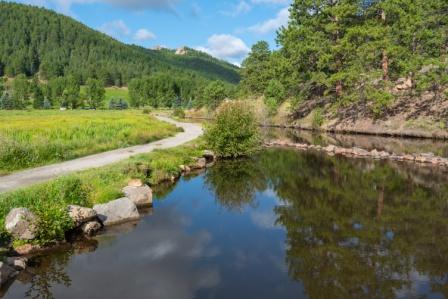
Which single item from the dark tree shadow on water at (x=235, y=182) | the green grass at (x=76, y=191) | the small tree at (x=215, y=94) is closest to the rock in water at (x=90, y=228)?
the green grass at (x=76, y=191)

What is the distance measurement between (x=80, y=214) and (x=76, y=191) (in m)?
2.17

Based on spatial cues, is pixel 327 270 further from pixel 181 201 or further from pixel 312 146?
pixel 312 146

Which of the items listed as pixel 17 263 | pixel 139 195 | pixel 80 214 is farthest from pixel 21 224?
pixel 139 195

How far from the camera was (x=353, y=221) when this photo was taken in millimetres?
21234

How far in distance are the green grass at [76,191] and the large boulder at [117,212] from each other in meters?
0.95

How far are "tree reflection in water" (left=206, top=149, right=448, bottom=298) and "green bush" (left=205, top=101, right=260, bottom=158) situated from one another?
11.1ft

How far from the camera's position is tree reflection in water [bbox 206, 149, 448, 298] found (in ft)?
47.8

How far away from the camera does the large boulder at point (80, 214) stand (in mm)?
18384

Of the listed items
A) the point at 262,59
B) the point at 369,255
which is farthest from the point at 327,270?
the point at 262,59

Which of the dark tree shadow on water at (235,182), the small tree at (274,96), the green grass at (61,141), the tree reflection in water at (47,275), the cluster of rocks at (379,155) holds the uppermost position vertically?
the small tree at (274,96)

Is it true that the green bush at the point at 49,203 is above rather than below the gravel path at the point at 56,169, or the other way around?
above

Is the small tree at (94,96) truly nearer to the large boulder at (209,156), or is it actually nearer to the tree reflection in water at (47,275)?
the large boulder at (209,156)

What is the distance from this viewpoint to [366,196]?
26297 millimetres

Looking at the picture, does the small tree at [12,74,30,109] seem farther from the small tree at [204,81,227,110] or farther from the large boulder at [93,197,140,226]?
the large boulder at [93,197,140,226]
